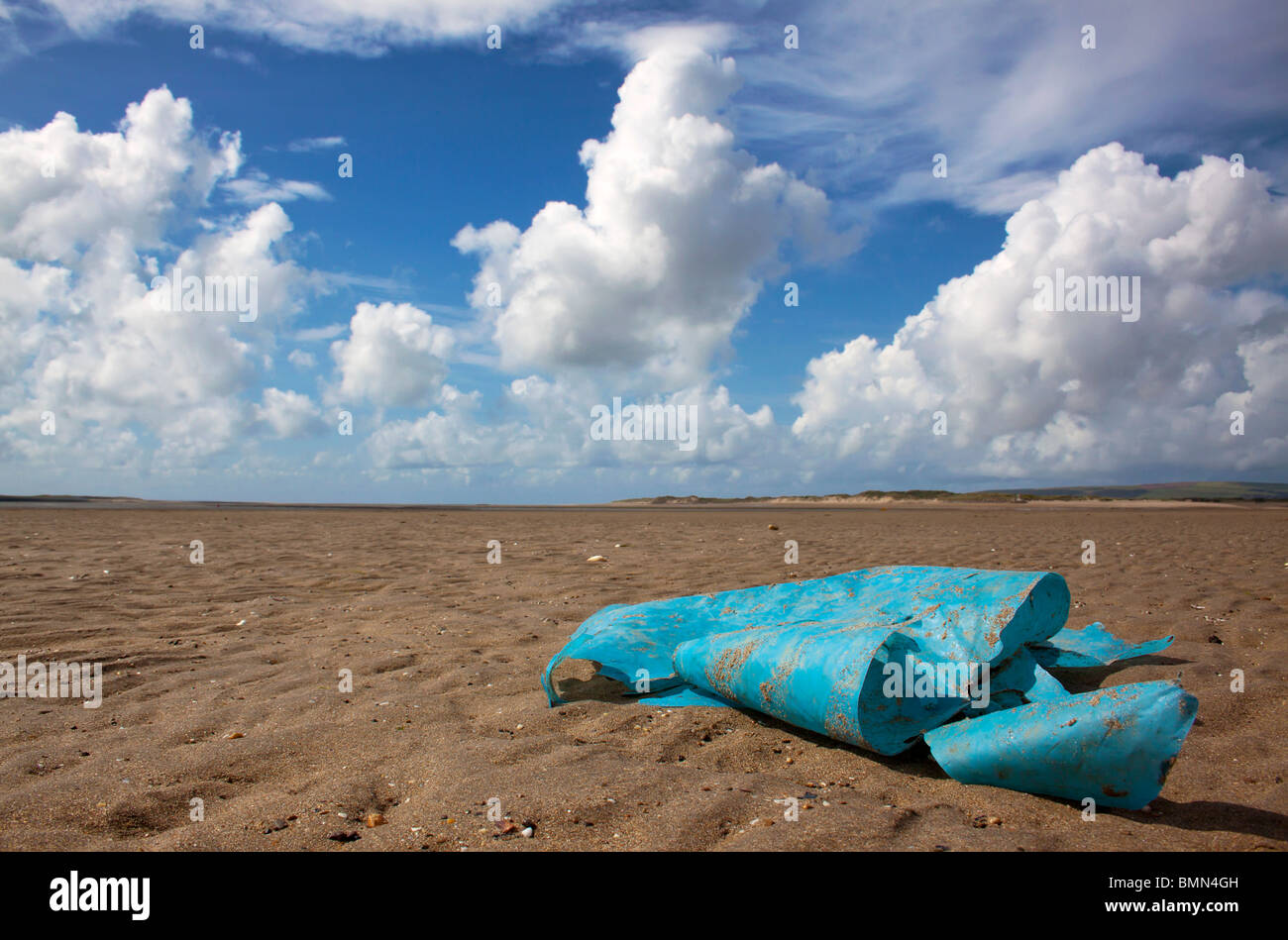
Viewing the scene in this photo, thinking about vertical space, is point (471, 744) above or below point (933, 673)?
below

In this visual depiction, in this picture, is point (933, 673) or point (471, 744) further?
point (471, 744)

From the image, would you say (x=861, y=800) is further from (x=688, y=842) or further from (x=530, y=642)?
(x=530, y=642)

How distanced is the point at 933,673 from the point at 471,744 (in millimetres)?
2231

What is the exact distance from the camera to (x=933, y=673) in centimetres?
331

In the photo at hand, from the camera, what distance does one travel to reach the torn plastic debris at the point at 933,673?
2.62m

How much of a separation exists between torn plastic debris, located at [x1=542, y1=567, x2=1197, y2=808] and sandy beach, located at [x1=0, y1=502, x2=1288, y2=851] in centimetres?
16

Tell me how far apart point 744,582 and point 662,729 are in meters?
4.67

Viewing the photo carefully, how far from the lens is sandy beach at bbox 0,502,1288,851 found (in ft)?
8.59

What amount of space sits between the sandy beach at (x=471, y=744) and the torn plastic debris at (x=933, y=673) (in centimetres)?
16

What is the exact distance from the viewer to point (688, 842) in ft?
8.27

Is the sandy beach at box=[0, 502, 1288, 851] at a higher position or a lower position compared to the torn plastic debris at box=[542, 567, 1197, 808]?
lower

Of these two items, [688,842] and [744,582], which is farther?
[744,582]

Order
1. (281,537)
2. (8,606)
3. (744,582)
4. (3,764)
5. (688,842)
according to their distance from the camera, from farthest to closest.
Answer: (281,537)
(744,582)
(8,606)
(3,764)
(688,842)
